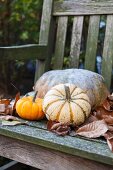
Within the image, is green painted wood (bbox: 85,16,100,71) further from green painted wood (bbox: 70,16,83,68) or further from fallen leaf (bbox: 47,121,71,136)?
fallen leaf (bbox: 47,121,71,136)

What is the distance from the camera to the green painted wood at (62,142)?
98 centimetres

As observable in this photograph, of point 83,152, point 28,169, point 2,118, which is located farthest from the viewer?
point 28,169

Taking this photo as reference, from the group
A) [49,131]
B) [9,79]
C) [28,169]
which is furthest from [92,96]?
[9,79]

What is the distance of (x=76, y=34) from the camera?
1897 mm

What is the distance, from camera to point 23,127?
1.19m

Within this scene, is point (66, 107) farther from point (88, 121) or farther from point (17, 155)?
point (17, 155)

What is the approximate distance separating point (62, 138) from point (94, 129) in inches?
→ 5.4

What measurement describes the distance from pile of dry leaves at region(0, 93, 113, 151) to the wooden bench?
0.09 ft

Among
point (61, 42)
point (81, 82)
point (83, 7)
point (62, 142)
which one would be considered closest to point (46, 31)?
point (61, 42)

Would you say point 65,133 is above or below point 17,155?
above

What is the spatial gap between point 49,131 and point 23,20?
2.52 m

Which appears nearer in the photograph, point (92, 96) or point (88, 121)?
point (88, 121)

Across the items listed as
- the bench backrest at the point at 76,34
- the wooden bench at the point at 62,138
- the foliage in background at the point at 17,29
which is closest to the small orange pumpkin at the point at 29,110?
the wooden bench at the point at 62,138

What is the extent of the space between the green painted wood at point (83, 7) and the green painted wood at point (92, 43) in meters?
0.04
